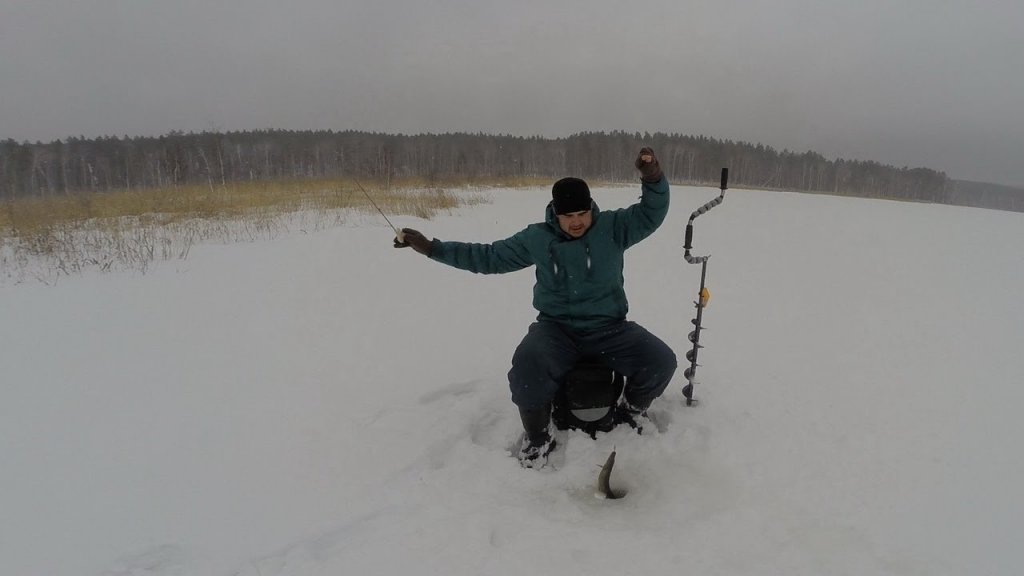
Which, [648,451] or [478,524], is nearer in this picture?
[478,524]

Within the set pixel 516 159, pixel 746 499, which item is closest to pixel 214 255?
pixel 746 499

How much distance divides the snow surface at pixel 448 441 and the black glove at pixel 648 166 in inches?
68.4

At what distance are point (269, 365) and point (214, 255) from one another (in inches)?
156

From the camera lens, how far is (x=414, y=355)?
15.3 feet

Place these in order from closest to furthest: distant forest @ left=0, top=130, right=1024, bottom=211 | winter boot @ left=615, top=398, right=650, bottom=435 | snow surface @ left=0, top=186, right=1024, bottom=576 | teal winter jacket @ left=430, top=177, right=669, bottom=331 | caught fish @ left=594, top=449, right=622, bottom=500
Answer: snow surface @ left=0, top=186, right=1024, bottom=576 < caught fish @ left=594, top=449, right=622, bottom=500 < teal winter jacket @ left=430, top=177, right=669, bottom=331 < winter boot @ left=615, top=398, right=650, bottom=435 < distant forest @ left=0, top=130, right=1024, bottom=211

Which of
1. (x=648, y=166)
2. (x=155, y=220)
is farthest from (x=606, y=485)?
(x=155, y=220)

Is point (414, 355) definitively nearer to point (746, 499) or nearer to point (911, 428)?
point (746, 499)

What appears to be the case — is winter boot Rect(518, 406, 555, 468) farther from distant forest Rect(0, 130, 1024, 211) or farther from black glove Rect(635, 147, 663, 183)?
distant forest Rect(0, 130, 1024, 211)

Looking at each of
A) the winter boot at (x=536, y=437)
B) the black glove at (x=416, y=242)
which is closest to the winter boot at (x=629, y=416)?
the winter boot at (x=536, y=437)

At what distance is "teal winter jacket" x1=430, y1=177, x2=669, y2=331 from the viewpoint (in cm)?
314

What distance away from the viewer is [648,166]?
2.94m

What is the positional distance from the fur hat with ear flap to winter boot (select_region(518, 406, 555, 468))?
1.27 metres

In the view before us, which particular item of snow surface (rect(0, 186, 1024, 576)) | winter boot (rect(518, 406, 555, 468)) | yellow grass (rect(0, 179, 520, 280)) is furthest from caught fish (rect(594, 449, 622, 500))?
yellow grass (rect(0, 179, 520, 280))

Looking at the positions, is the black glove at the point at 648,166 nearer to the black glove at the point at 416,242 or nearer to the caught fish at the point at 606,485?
the black glove at the point at 416,242
